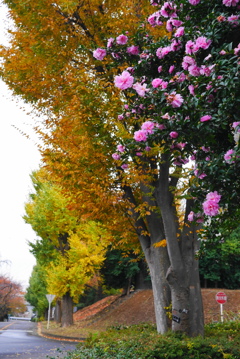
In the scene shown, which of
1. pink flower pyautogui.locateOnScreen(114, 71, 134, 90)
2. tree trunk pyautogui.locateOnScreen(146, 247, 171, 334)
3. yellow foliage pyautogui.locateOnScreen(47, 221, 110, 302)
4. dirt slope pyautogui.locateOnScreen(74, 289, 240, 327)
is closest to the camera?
pink flower pyautogui.locateOnScreen(114, 71, 134, 90)

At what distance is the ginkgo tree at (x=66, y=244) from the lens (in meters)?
19.3

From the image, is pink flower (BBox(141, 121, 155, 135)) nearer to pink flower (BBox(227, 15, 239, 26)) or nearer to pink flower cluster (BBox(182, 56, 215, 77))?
pink flower cluster (BBox(182, 56, 215, 77))

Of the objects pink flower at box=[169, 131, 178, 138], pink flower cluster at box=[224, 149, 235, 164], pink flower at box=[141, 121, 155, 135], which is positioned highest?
pink flower at box=[141, 121, 155, 135]

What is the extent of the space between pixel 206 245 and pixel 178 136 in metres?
2.15

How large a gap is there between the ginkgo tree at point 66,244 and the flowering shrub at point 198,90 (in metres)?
14.0

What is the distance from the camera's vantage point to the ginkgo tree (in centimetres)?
1934

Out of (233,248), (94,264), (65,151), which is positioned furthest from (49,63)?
(233,248)

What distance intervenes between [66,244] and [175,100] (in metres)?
19.1

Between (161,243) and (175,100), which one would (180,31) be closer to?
(175,100)

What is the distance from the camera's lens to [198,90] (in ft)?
14.0

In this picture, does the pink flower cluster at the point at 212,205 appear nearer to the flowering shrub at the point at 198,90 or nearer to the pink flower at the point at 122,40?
the flowering shrub at the point at 198,90

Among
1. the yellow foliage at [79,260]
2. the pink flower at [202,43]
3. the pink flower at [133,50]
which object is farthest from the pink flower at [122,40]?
the yellow foliage at [79,260]

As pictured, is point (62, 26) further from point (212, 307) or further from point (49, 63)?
point (212, 307)

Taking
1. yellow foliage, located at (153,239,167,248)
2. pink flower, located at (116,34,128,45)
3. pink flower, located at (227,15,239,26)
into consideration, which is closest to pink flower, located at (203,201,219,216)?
pink flower, located at (227,15,239,26)
